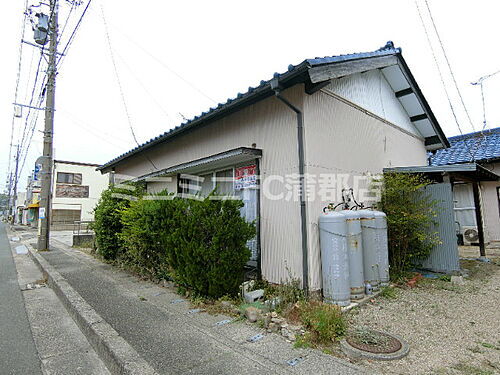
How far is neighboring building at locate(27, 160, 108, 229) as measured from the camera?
25797 mm

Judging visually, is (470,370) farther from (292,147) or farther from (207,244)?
(292,147)

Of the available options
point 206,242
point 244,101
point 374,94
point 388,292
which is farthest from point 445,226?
point 206,242

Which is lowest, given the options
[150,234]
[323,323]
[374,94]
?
[323,323]

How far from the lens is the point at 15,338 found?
11.9ft

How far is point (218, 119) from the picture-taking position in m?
6.23

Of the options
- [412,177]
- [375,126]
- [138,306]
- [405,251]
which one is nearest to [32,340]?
[138,306]

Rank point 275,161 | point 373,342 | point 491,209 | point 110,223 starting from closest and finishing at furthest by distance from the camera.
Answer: point 373,342 < point 275,161 < point 110,223 < point 491,209

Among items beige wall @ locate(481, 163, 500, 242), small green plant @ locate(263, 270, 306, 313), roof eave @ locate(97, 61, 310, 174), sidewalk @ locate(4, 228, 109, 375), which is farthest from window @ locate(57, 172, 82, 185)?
beige wall @ locate(481, 163, 500, 242)

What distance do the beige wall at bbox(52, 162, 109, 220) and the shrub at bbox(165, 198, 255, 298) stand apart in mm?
25756

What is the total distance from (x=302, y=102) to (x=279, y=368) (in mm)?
3895

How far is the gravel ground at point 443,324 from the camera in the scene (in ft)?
8.84

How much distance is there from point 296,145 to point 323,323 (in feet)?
9.09

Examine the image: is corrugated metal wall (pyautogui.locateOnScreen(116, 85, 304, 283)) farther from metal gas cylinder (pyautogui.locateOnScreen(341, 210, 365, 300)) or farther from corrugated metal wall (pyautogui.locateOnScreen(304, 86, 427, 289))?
metal gas cylinder (pyautogui.locateOnScreen(341, 210, 365, 300))

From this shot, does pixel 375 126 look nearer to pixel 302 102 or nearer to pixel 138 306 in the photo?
pixel 302 102
